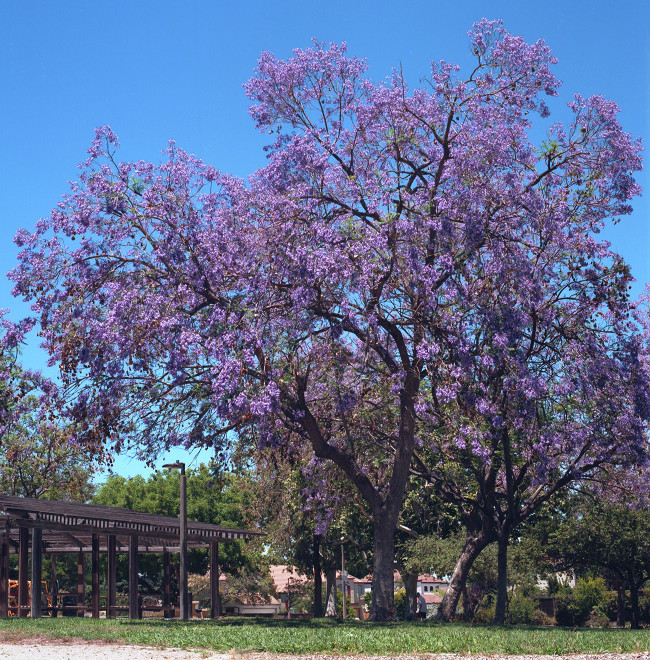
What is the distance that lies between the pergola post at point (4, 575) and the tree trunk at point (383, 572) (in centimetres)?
1086

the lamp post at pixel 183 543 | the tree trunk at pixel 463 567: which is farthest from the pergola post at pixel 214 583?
the tree trunk at pixel 463 567

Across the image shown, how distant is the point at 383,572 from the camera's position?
1922 centimetres

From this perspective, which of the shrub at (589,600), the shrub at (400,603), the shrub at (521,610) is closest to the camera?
the shrub at (589,600)

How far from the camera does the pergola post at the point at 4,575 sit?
2373 cm

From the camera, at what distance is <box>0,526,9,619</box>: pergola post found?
23734 mm

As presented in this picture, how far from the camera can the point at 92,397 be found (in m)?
18.9

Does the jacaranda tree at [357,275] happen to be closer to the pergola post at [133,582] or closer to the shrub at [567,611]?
the pergola post at [133,582]

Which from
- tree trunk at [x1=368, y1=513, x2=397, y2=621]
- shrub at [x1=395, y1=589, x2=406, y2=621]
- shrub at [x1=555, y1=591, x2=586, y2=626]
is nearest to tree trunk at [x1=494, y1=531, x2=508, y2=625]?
tree trunk at [x1=368, y1=513, x2=397, y2=621]

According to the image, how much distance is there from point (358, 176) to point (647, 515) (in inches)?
731

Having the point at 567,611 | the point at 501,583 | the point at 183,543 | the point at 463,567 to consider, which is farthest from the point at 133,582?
the point at 567,611

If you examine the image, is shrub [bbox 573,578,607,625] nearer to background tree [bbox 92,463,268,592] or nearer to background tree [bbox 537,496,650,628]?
background tree [bbox 537,496,650,628]

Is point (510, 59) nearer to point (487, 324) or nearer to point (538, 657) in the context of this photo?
point (487, 324)

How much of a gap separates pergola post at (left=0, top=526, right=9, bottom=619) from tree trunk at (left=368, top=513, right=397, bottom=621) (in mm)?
10861

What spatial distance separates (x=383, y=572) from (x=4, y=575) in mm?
11838
